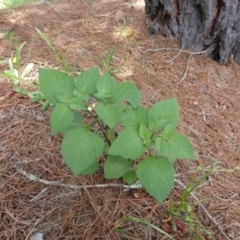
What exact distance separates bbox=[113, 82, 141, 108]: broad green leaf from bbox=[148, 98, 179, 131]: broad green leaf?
0.28ft

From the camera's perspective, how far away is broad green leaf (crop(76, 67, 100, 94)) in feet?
4.65

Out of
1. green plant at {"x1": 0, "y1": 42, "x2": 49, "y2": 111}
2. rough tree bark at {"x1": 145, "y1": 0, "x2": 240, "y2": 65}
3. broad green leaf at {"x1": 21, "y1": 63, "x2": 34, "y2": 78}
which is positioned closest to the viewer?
green plant at {"x1": 0, "y1": 42, "x2": 49, "y2": 111}

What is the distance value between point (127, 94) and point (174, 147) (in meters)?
0.32

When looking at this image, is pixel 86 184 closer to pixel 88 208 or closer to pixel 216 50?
pixel 88 208

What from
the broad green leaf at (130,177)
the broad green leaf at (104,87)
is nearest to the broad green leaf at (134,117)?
the broad green leaf at (104,87)

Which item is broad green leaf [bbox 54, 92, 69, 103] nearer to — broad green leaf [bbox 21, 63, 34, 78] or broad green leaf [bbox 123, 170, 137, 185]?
broad green leaf [bbox 123, 170, 137, 185]

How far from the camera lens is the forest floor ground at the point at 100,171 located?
139 cm

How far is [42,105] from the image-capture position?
73.2 inches

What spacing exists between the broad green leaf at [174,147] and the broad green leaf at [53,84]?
458 millimetres

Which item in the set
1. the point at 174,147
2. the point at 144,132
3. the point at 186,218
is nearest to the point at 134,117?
the point at 144,132

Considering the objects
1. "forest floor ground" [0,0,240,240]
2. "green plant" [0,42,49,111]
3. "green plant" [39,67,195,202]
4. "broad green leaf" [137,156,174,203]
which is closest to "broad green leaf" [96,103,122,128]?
"green plant" [39,67,195,202]

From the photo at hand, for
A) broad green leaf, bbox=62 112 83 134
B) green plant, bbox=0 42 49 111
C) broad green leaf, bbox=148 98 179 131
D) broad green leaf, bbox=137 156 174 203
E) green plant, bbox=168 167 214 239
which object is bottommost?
green plant, bbox=168 167 214 239

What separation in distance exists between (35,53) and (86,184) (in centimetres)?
126

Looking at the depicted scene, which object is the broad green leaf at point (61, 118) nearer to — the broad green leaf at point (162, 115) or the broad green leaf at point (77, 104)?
the broad green leaf at point (77, 104)
